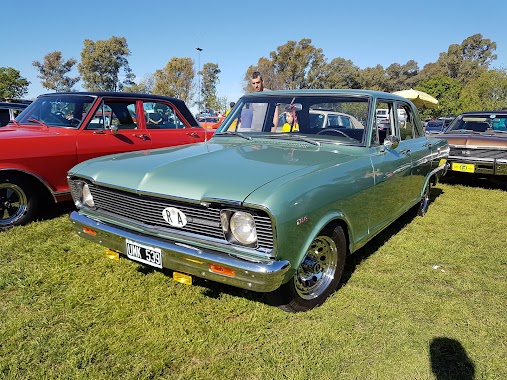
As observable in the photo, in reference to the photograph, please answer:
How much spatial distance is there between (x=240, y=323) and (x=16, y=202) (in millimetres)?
3430

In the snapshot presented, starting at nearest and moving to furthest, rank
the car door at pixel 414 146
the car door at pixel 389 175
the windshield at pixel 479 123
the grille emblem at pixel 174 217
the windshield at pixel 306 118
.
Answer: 1. the grille emblem at pixel 174 217
2. the car door at pixel 389 175
3. the windshield at pixel 306 118
4. the car door at pixel 414 146
5. the windshield at pixel 479 123

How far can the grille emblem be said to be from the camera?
99.3 inches

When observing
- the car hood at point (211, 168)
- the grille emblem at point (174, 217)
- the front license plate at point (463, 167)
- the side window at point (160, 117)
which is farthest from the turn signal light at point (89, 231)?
the front license plate at point (463, 167)

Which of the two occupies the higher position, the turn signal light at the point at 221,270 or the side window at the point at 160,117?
the side window at the point at 160,117

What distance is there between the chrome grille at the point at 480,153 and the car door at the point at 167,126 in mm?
4850

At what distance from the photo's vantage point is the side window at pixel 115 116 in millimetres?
5125

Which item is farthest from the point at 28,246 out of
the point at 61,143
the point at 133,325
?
the point at 133,325

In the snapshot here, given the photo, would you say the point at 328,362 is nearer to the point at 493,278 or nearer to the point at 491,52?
the point at 493,278

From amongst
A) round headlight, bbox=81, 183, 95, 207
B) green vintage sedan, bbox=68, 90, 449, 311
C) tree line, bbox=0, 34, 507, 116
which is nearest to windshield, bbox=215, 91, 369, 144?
green vintage sedan, bbox=68, 90, 449, 311

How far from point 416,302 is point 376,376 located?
105 centimetres

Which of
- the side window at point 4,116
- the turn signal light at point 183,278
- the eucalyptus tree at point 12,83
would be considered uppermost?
the eucalyptus tree at point 12,83

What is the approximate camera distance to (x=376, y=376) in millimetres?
2195

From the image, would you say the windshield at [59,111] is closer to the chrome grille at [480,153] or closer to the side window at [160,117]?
the side window at [160,117]

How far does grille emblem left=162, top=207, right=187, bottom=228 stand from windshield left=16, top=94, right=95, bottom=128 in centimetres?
308
